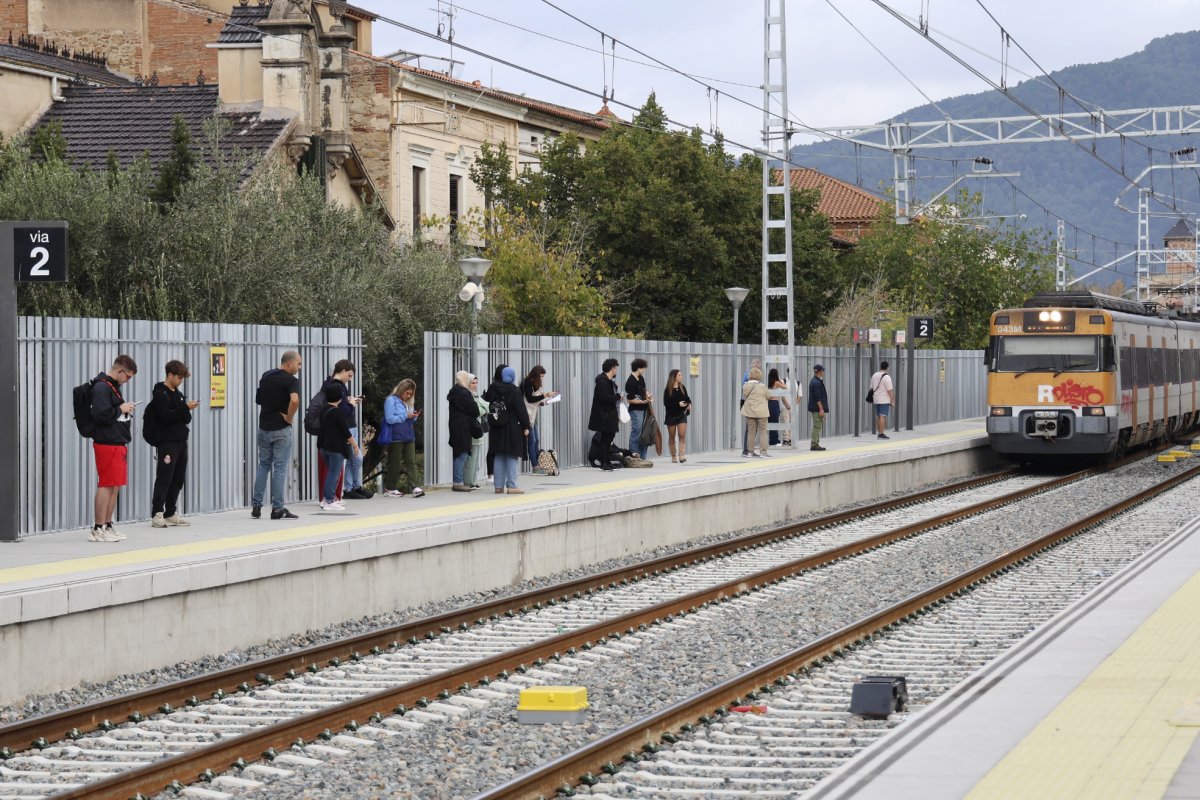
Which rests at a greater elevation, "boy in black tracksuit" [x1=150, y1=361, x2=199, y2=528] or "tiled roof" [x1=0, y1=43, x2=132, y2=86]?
"tiled roof" [x1=0, y1=43, x2=132, y2=86]

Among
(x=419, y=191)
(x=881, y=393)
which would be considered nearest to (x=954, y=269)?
A: (x=419, y=191)

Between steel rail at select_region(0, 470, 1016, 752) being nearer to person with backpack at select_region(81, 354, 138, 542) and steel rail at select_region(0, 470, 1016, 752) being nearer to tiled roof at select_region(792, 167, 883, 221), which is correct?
person with backpack at select_region(81, 354, 138, 542)

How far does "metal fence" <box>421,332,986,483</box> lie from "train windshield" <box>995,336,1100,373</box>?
170 inches

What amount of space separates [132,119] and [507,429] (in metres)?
19.0

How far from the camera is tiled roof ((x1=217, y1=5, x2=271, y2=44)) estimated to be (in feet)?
116

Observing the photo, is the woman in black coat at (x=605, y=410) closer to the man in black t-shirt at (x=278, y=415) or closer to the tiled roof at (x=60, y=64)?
the man in black t-shirt at (x=278, y=415)

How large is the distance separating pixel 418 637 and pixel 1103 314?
2229cm

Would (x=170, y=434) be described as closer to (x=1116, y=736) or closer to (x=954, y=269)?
(x=1116, y=736)

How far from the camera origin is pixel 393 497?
2170cm

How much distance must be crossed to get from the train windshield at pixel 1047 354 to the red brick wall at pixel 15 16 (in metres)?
27.8

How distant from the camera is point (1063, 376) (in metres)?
33.3

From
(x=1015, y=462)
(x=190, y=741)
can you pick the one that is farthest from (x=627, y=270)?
(x=190, y=741)

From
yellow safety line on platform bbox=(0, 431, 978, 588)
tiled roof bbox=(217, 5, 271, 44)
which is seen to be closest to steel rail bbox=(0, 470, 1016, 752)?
yellow safety line on platform bbox=(0, 431, 978, 588)

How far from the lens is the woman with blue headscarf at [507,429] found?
21.2 m
